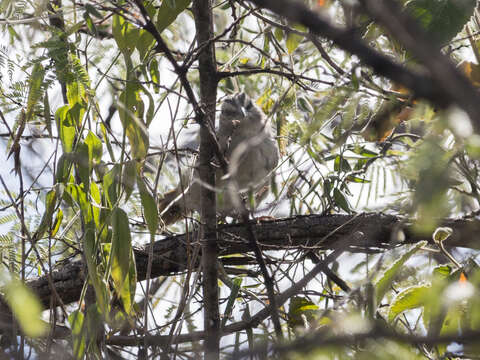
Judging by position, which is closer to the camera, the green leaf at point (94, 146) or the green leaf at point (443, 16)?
the green leaf at point (443, 16)

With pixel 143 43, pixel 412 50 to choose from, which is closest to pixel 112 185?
pixel 143 43

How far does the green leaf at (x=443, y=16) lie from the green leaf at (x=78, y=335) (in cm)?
135

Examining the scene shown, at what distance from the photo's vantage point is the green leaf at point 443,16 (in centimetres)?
142

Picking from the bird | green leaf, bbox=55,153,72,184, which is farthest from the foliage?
the bird

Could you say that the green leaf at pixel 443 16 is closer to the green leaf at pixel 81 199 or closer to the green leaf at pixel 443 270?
the green leaf at pixel 443 270

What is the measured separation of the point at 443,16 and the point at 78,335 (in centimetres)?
144

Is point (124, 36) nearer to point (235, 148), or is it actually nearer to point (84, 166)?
point (84, 166)

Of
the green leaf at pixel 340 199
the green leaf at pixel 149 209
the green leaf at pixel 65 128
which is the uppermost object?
the green leaf at pixel 65 128

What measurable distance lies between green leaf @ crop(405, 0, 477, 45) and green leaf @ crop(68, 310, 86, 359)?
53.2 inches

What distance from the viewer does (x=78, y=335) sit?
1.63 m

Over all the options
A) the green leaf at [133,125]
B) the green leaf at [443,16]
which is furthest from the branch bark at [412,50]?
the green leaf at [133,125]

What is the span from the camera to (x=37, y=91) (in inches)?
75.7

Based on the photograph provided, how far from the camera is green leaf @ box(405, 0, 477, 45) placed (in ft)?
4.64

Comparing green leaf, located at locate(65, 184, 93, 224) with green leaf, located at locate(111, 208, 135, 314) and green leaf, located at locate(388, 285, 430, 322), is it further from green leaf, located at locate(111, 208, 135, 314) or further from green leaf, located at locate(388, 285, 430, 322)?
green leaf, located at locate(388, 285, 430, 322)
